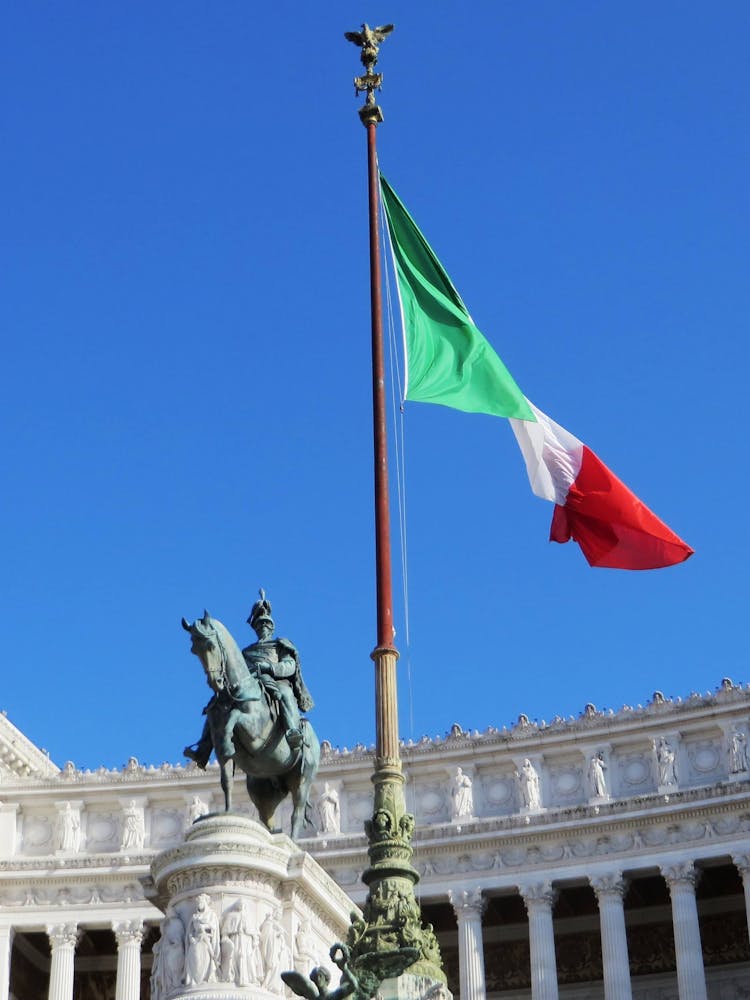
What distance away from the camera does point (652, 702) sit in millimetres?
57188

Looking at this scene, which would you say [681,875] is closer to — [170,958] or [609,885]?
[609,885]

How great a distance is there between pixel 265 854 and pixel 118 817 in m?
38.5

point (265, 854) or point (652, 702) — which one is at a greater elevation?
point (652, 702)

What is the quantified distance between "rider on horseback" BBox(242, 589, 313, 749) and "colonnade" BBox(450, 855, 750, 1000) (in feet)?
94.0

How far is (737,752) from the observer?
55312 mm

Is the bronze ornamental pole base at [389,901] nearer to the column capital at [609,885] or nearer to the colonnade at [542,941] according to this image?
the colonnade at [542,941]

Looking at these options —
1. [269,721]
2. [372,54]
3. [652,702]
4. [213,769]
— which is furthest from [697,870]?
[372,54]

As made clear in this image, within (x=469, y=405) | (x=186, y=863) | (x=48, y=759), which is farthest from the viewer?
(x=48, y=759)

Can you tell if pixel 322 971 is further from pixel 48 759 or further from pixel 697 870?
pixel 48 759

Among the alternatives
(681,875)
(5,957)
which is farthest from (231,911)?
(5,957)

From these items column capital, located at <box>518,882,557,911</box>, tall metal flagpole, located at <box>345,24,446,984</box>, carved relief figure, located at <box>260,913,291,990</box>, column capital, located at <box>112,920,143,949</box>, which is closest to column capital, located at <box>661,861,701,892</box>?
column capital, located at <box>518,882,557,911</box>

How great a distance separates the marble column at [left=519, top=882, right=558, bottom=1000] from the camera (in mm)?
53688

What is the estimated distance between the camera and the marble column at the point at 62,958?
2232 inches

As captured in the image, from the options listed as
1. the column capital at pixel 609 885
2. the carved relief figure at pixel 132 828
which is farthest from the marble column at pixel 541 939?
the carved relief figure at pixel 132 828
